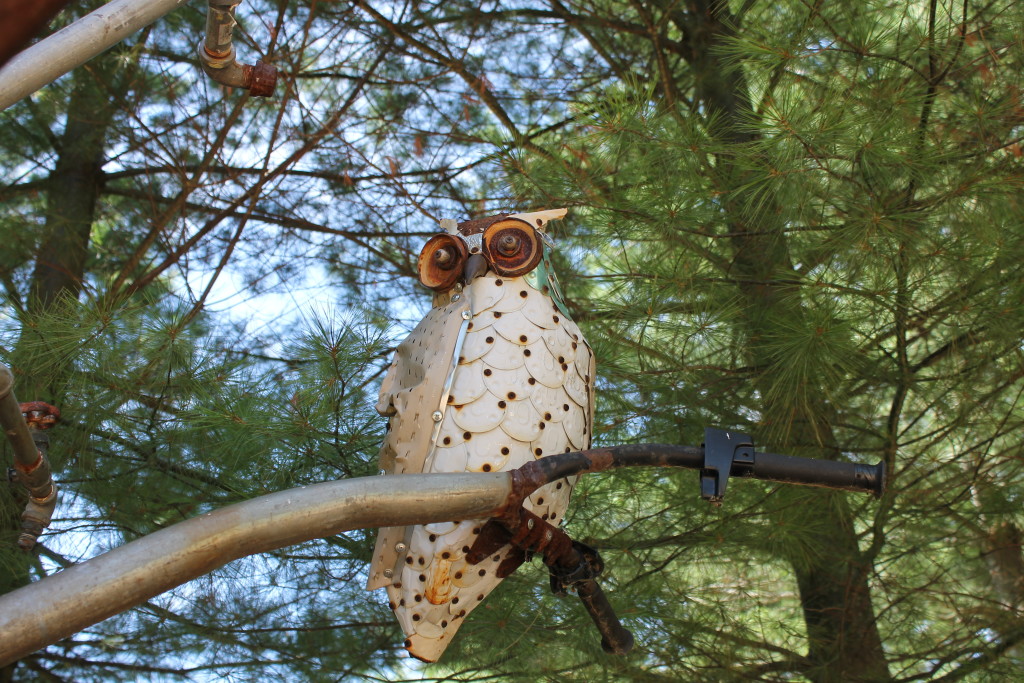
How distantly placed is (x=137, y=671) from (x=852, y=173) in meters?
2.67

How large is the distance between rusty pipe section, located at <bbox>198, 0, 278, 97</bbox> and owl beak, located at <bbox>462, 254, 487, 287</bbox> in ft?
1.62

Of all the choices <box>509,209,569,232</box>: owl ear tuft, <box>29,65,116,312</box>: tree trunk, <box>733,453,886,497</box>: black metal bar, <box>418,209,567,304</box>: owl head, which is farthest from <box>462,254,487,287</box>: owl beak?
<box>29,65,116,312</box>: tree trunk

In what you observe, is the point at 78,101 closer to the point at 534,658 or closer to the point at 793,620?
the point at 534,658

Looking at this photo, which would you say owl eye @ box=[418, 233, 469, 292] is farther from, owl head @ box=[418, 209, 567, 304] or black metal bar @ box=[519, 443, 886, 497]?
black metal bar @ box=[519, 443, 886, 497]

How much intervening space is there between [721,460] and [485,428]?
436mm

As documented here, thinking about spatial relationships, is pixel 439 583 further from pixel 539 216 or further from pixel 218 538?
pixel 539 216

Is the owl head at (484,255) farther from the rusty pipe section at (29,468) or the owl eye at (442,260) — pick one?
the rusty pipe section at (29,468)

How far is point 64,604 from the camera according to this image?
1.39 m

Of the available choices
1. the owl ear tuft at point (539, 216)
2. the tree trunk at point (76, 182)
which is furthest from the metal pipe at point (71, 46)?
the tree trunk at point (76, 182)

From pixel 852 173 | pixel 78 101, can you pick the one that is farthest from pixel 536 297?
pixel 78 101

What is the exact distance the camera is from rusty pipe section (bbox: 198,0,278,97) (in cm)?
183

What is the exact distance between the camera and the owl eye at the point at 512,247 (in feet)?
7.03

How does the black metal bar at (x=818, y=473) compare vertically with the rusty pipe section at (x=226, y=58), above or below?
below

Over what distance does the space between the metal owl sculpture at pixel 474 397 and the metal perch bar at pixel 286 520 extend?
219mm
